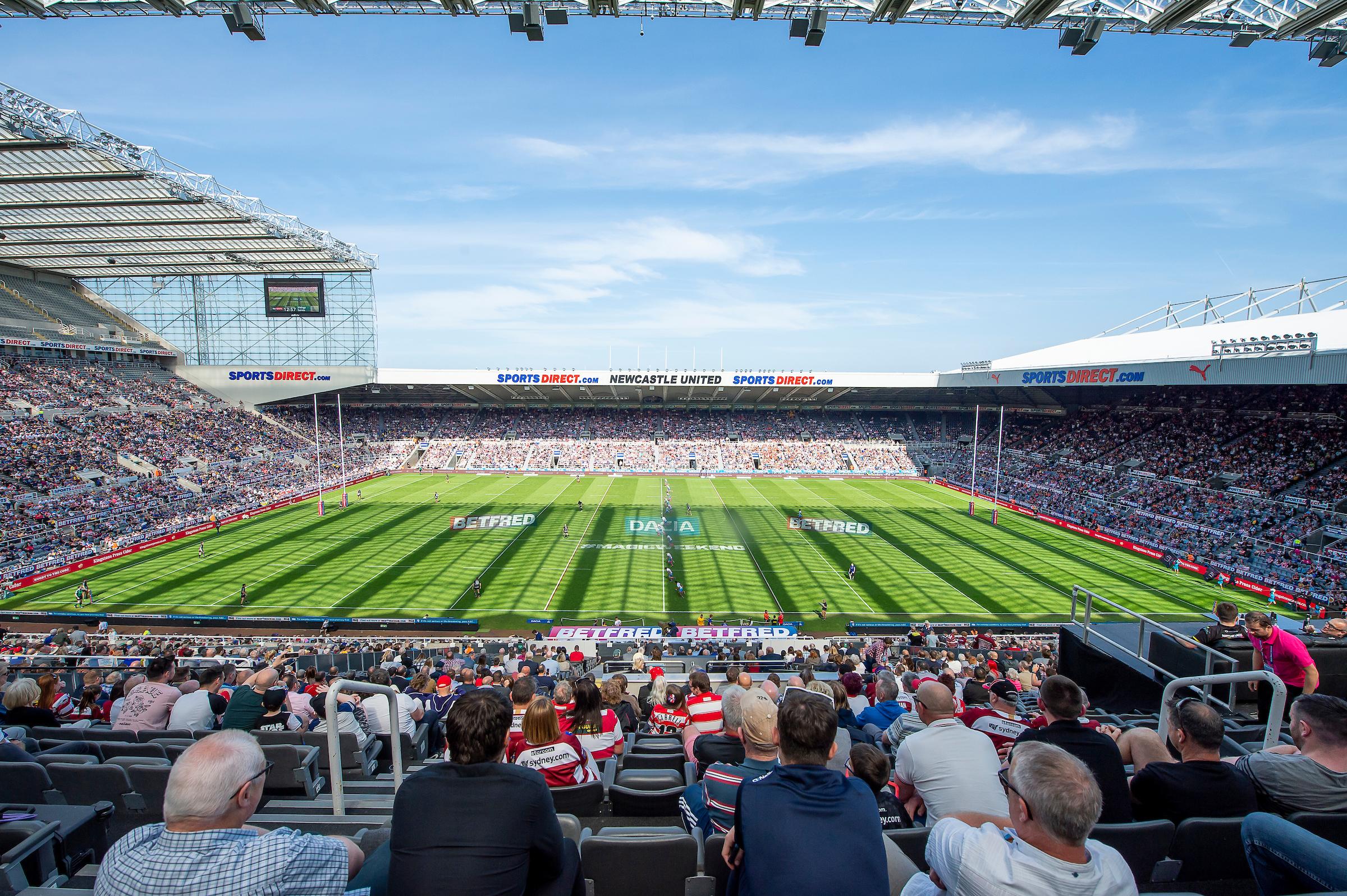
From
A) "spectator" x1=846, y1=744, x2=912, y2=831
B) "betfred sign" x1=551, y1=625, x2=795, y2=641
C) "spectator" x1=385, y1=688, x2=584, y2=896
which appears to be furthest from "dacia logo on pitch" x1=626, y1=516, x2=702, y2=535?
"spectator" x1=385, y1=688, x2=584, y2=896

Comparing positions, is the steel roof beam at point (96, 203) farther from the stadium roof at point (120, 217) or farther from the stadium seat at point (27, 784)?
the stadium seat at point (27, 784)

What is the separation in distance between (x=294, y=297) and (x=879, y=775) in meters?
69.1

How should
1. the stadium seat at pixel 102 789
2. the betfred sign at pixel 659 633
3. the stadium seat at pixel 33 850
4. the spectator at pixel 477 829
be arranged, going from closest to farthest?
the spectator at pixel 477 829 → the stadium seat at pixel 33 850 → the stadium seat at pixel 102 789 → the betfred sign at pixel 659 633

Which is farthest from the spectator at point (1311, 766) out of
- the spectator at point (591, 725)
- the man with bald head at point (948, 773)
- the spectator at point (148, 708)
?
the spectator at point (148, 708)

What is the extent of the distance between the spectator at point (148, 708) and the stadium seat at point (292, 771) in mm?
2659

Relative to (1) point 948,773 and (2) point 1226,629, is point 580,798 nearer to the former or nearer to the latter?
(1) point 948,773

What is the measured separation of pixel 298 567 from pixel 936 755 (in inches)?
1254

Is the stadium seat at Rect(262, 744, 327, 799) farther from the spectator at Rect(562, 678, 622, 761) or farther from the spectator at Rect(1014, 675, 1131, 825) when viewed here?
the spectator at Rect(1014, 675, 1131, 825)

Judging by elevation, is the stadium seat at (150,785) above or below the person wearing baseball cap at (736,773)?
below

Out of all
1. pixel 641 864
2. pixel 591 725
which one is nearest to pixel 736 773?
pixel 641 864

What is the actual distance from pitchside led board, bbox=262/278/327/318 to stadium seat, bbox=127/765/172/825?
64.5m

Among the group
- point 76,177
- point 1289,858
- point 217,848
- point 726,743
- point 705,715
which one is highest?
point 76,177

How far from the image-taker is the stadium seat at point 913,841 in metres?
3.37

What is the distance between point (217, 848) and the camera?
2.24 m
